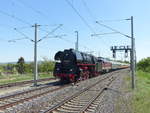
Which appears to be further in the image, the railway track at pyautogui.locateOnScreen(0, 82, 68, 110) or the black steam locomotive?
the black steam locomotive

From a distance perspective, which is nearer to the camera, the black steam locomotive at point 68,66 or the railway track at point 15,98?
the railway track at point 15,98

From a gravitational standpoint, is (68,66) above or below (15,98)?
above

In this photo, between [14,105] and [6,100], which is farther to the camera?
[6,100]

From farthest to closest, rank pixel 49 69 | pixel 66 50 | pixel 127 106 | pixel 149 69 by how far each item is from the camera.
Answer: pixel 149 69 < pixel 49 69 < pixel 66 50 < pixel 127 106

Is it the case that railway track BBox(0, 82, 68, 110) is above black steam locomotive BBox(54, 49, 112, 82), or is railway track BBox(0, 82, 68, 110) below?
below

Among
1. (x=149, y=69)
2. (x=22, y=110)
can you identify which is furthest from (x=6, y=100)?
(x=149, y=69)

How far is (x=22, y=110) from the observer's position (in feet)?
33.2

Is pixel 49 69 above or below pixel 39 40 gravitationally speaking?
below

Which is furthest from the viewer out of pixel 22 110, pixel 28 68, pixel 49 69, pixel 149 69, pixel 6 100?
pixel 28 68

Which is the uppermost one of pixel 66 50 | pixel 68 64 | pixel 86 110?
pixel 66 50

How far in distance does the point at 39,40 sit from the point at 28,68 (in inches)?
2291

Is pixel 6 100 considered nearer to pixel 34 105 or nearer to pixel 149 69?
pixel 34 105

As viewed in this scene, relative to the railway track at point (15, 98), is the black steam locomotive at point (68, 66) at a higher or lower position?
higher

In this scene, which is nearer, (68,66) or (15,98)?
(15,98)
